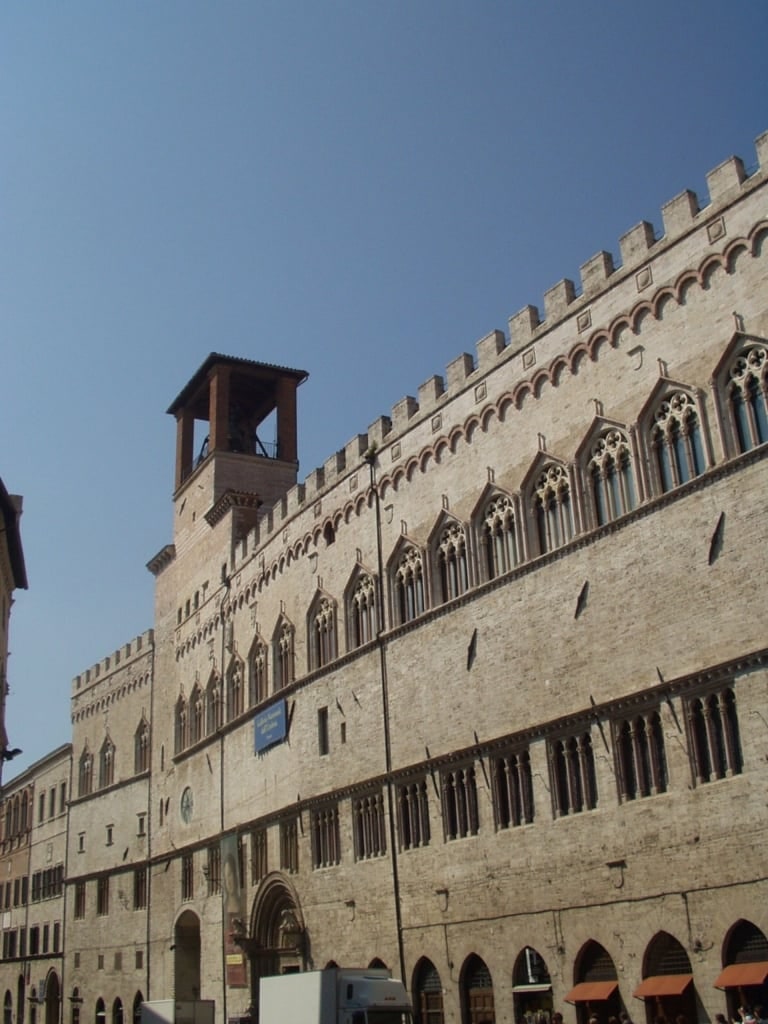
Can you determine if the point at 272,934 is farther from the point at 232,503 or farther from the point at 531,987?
the point at 232,503

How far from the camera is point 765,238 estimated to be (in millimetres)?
18984

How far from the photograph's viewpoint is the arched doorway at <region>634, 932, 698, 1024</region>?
1795cm

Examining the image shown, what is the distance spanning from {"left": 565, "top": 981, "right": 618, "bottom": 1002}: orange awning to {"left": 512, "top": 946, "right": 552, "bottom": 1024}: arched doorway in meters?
0.80

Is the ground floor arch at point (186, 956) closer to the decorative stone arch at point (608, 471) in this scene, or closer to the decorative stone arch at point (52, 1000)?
the decorative stone arch at point (52, 1000)

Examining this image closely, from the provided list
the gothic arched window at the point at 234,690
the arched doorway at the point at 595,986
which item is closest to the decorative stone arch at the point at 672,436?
the arched doorway at the point at 595,986

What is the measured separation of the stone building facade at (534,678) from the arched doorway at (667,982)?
5 cm

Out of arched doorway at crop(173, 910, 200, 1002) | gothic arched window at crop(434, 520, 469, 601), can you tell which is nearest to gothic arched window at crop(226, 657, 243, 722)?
arched doorway at crop(173, 910, 200, 1002)

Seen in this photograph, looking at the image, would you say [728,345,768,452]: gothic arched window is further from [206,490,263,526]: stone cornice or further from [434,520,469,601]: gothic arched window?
[206,490,263,526]: stone cornice

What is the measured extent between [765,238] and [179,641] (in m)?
26.8

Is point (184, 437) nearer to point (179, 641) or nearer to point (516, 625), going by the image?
point (179, 641)

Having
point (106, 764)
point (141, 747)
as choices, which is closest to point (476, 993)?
point (141, 747)

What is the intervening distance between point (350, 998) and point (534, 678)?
6508 mm

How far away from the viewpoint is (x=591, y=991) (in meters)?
19.4

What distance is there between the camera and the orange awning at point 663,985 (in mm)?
17922
